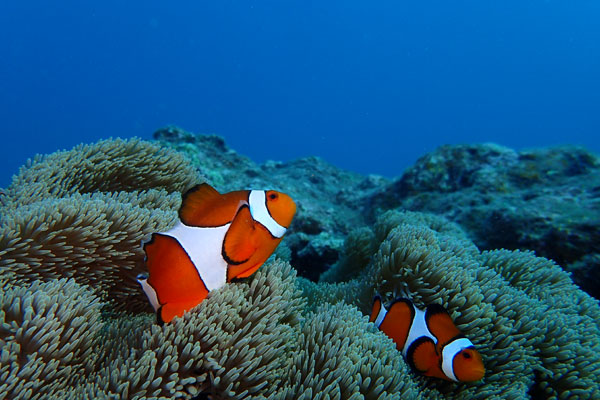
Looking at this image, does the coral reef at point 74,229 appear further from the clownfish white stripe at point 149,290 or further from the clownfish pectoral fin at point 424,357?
the clownfish pectoral fin at point 424,357

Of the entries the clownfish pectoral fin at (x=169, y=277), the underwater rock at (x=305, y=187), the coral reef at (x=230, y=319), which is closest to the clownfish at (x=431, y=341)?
the coral reef at (x=230, y=319)

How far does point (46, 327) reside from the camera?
1096mm

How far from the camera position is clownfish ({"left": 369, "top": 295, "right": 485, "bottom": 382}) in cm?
144

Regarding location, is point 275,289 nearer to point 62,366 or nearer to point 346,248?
point 62,366

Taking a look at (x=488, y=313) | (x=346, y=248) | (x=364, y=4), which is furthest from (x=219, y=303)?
(x=364, y=4)

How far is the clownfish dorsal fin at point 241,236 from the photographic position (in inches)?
46.6

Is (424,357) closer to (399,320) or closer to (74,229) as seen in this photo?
(399,320)

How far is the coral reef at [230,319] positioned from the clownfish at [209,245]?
0.08m

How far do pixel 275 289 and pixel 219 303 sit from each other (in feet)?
0.69

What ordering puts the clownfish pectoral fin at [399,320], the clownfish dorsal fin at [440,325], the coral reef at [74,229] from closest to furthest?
the coral reef at [74,229] < the clownfish dorsal fin at [440,325] < the clownfish pectoral fin at [399,320]

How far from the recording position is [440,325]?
150cm

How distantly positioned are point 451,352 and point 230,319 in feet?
2.94

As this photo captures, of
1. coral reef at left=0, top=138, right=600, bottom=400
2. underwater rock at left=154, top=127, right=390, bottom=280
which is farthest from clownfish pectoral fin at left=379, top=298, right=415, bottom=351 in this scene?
underwater rock at left=154, top=127, right=390, bottom=280

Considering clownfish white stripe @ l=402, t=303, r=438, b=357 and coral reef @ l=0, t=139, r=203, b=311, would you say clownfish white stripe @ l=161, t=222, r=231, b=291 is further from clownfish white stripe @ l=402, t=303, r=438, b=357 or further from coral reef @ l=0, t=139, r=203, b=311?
clownfish white stripe @ l=402, t=303, r=438, b=357
